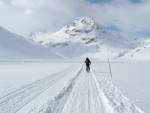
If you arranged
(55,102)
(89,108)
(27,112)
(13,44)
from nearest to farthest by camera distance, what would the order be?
(27,112) → (89,108) → (55,102) → (13,44)

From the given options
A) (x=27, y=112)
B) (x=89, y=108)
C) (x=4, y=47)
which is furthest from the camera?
(x=4, y=47)

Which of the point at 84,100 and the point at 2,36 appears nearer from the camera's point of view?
the point at 84,100

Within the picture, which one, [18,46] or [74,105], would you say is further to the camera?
[18,46]

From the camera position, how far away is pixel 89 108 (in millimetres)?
10031

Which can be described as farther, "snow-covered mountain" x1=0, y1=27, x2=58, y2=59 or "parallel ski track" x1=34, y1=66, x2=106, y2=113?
"snow-covered mountain" x1=0, y1=27, x2=58, y2=59

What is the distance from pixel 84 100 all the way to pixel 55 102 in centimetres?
145

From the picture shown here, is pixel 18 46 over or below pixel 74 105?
over

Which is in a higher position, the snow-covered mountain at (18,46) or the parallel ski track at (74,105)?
the snow-covered mountain at (18,46)

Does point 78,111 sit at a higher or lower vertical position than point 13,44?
lower

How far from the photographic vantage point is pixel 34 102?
1149cm

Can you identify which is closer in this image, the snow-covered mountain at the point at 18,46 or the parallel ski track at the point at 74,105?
the parallel ski track at the point at 74,105

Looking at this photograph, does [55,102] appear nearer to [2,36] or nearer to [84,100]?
[84,100]

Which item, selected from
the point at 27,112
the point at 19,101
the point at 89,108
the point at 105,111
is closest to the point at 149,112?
the point at 105,111

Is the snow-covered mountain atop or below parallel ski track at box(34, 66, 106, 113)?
atop
